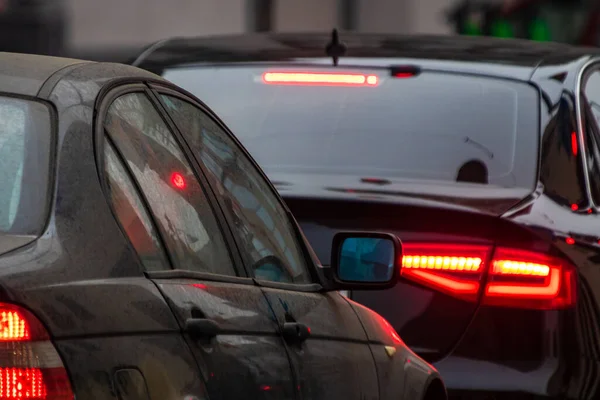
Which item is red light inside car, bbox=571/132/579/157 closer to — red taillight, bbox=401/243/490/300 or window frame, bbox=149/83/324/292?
red taillight, bbox=401/243/490/300

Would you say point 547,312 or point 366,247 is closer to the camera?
point 366,247

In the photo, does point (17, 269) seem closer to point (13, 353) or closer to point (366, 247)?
point (13, 353)

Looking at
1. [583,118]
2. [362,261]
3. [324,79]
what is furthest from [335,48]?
[362,261]

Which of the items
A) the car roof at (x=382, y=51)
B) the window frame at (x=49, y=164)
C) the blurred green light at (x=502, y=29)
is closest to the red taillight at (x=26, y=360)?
the window frame at (x=49, y=164)

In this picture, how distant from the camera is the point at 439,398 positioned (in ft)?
17.2

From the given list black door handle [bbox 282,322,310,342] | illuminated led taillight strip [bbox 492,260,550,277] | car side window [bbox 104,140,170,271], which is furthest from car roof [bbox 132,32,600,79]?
car side window [bbox 104,140,170,271]

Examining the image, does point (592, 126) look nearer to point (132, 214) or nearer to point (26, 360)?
point (132, 214)

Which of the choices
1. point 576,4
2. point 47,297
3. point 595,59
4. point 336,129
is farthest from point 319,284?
point 576,4

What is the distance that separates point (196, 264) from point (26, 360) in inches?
32.7

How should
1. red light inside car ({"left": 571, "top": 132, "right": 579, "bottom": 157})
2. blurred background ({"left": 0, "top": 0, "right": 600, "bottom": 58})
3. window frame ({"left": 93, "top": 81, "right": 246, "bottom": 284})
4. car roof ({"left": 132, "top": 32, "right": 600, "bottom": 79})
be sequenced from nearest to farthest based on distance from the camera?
window frame ({"left": 93, "top": 81, "right": 246, "bottom": 284}) → red light inside car ({"left": 571, "top": 132, "right": 579, "bottom": 157}) → car roof ({"left": 132, "top": 32, "right": 600, "bottom": 79}) → blurred background ({"left": 0, "top": 0, "right": 600, "bottom": 58})

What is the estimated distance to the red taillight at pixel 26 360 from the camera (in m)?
2.93

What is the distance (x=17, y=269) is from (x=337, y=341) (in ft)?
4.93

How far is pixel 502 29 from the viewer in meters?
31.7

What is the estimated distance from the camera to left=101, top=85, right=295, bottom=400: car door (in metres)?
3.46
